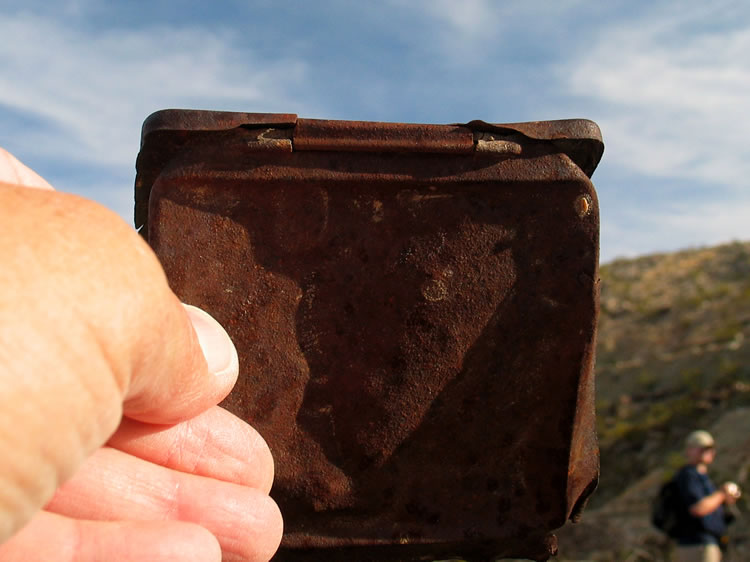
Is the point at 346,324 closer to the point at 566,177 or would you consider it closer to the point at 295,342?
the point at 295,342

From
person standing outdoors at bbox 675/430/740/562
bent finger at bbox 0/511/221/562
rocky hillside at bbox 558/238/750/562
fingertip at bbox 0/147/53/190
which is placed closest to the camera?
bent finger at bbox 0/511/221/562

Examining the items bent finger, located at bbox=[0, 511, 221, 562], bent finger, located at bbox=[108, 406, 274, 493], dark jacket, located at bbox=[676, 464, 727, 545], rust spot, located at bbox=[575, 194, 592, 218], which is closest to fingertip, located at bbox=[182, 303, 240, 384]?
bent finger, located at bbox=[108, 406, 274, 493]

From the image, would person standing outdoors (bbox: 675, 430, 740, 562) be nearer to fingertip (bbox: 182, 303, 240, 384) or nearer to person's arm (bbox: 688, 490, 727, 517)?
person's arm (bbox: 688, 490, 727, 517)

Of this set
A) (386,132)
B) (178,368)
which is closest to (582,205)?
(386,132)

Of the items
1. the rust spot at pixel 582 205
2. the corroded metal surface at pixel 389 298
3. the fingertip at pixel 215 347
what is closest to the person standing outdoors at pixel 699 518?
the corroded metal surface at pixel 389 298

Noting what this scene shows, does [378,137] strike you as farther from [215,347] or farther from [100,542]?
[100,542]

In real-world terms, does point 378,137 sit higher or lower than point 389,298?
higher

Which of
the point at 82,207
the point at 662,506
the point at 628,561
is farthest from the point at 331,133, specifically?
the point at 628,561
